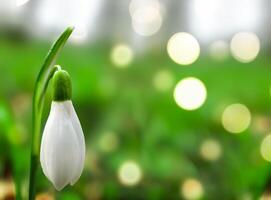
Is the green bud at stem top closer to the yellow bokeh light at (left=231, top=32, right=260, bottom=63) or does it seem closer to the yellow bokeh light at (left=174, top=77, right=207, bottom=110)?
the yellow bokeh light at (left=174, top=77, right=207, bottom=110)

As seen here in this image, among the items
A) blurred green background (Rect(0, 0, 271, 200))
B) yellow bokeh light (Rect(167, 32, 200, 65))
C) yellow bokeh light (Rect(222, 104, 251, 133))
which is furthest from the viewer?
yellow bokeh light (Rect(167, 32, 200, 65))

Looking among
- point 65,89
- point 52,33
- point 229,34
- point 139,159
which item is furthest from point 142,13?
point 65,89

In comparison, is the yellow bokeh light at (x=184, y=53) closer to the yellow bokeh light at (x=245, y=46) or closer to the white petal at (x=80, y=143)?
the yellow bokeh light at (x=245, y=46)

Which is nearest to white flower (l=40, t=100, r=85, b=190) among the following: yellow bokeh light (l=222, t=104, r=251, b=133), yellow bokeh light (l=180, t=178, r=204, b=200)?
yellow bokeh light (l=180, t=178, r=204, b=200)

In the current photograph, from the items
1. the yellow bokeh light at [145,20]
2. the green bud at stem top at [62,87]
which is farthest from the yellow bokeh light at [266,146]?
the yellow bokeh light at [145,20]

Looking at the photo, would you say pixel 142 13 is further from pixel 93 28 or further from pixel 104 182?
pixel 104 182

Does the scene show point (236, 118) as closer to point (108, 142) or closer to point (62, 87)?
point (108, 142)
